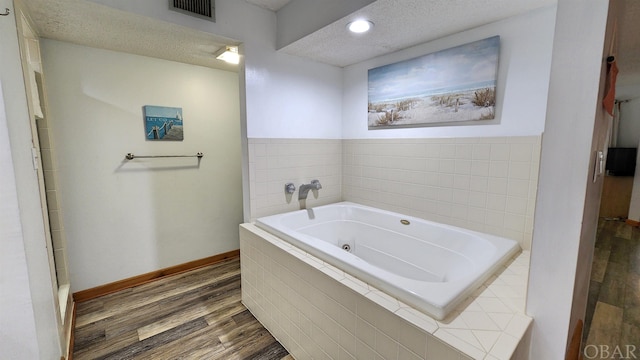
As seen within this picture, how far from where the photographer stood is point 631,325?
188 centimetres

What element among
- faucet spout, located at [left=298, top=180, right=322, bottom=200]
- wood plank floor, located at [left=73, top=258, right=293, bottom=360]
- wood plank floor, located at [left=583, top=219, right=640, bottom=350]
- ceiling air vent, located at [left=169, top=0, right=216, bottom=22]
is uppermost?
ceiling air vent, located at [left=169, top=0, right=216, bottom=22]

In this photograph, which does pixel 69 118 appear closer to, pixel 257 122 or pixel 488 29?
pixel 257 122

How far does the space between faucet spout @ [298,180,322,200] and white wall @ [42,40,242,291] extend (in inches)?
34.6

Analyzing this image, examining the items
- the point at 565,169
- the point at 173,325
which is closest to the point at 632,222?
the point at 565,169

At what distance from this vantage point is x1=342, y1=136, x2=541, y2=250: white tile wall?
1.67 m

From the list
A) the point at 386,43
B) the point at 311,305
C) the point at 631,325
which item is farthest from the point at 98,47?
the point at 631,325

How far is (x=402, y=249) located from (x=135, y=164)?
2.36 m

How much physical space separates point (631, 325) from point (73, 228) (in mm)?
4166

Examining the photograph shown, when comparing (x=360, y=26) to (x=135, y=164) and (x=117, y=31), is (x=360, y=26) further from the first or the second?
(x=135, y=164)

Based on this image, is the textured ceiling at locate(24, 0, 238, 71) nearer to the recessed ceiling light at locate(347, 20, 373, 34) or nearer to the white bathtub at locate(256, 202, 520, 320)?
the recessed ceiling light at locate(347, 20, 373, 34)

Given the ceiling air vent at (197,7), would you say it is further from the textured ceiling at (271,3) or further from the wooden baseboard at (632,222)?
the wooden baseboard at (632,222)

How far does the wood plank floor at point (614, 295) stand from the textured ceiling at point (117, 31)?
3.29 metres

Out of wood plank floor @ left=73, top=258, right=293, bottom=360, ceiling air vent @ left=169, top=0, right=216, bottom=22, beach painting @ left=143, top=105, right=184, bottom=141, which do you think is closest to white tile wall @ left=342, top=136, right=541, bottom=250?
wood plank floor @ left=73, top=258, right=293, bottom=360

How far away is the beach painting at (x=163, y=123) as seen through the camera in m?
2.34
